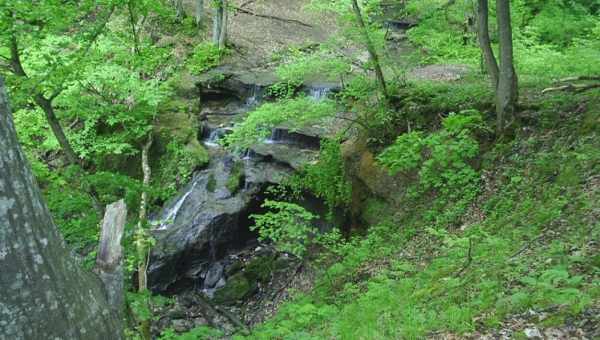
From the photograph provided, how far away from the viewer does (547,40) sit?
1380 cm

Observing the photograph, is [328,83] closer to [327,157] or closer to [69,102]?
[327,157]

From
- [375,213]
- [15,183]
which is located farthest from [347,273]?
[15,183]

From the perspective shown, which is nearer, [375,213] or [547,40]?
[375,213]

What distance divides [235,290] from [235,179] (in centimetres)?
290

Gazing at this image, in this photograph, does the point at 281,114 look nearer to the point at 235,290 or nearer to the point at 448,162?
the point at 448,162

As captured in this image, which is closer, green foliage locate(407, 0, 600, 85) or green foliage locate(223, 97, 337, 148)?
green foliage locate(223, 97, 337, 148)

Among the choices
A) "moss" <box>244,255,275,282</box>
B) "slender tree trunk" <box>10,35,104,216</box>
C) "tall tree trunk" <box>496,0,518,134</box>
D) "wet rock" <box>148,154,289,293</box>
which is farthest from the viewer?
"wet rock" <box>148,154,289,293</box>

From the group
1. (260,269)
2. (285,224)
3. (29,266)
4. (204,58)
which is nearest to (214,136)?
(204,58)

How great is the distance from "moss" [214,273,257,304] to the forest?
0.14ft

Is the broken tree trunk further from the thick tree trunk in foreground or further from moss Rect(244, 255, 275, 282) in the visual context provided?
moss Rect(244, 255, 275, 282)

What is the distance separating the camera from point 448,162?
25.9ft

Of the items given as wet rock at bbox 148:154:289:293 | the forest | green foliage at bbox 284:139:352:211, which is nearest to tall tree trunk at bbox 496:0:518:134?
the forest

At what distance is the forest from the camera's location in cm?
315

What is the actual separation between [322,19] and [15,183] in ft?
76.8
